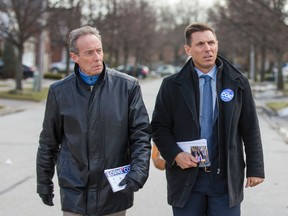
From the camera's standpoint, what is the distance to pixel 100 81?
323cm

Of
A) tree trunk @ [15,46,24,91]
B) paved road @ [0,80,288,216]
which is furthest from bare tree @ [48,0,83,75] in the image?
paved road @ [0,80,288,216]

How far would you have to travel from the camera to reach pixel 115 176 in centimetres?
315

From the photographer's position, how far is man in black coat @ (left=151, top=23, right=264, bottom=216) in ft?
11.1

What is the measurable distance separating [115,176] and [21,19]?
2033 centimetres

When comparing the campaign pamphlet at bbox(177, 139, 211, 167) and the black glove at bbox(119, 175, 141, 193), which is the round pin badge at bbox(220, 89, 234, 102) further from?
the black glove at bbox(119, 175, 141, 193)

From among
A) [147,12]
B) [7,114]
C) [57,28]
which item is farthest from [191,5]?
[7,114]

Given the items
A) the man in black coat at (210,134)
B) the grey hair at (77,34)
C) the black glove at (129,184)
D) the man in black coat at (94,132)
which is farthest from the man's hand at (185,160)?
the grey hair at (77,34)

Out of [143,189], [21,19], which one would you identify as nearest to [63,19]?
[21,19]

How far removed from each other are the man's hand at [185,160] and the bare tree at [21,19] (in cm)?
1982

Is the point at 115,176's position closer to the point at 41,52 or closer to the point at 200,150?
the point at 200,150

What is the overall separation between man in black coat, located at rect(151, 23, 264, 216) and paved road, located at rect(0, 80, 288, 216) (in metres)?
2.40

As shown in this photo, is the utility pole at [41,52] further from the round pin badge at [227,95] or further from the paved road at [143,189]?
the round pin badge at [227,95]

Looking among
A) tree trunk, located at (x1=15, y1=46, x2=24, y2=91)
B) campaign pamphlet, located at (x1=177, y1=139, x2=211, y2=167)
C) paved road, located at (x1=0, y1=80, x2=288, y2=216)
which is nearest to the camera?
campaign pamphlet, located at (x1=177, y1=139, x2=211, y2=167)

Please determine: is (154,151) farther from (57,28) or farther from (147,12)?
(147,12)
